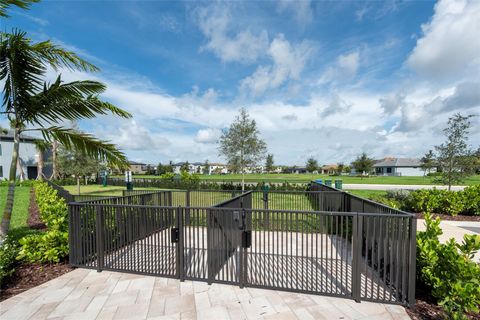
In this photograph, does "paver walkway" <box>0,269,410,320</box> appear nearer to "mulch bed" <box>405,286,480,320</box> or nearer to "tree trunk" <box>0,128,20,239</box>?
"mulch bed" <box>405,286,480,320</box>

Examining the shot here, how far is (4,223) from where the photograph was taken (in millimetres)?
4781

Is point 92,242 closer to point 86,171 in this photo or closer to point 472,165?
point 472,165

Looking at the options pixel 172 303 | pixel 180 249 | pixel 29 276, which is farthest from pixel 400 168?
pixel 29 276

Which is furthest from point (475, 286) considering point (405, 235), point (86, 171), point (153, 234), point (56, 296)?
point (86, 171)

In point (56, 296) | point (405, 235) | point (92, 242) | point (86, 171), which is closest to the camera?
point (405, 235)

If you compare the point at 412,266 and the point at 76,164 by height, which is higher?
the point at 76,164

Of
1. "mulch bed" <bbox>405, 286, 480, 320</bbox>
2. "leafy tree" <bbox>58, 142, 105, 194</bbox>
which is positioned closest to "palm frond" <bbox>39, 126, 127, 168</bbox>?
"mulch bed" <bbox>405, 286, 480, 320</bbox>

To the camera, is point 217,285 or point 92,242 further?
point 92,242

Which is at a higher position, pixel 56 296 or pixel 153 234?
pixel 153 234

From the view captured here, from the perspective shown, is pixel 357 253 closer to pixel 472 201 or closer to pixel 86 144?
pixel 86 144

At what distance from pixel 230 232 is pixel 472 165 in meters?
14.3

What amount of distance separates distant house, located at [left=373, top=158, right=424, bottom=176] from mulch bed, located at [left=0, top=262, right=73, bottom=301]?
75810mm

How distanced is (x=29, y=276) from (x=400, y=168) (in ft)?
268

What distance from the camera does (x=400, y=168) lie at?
68.8m
